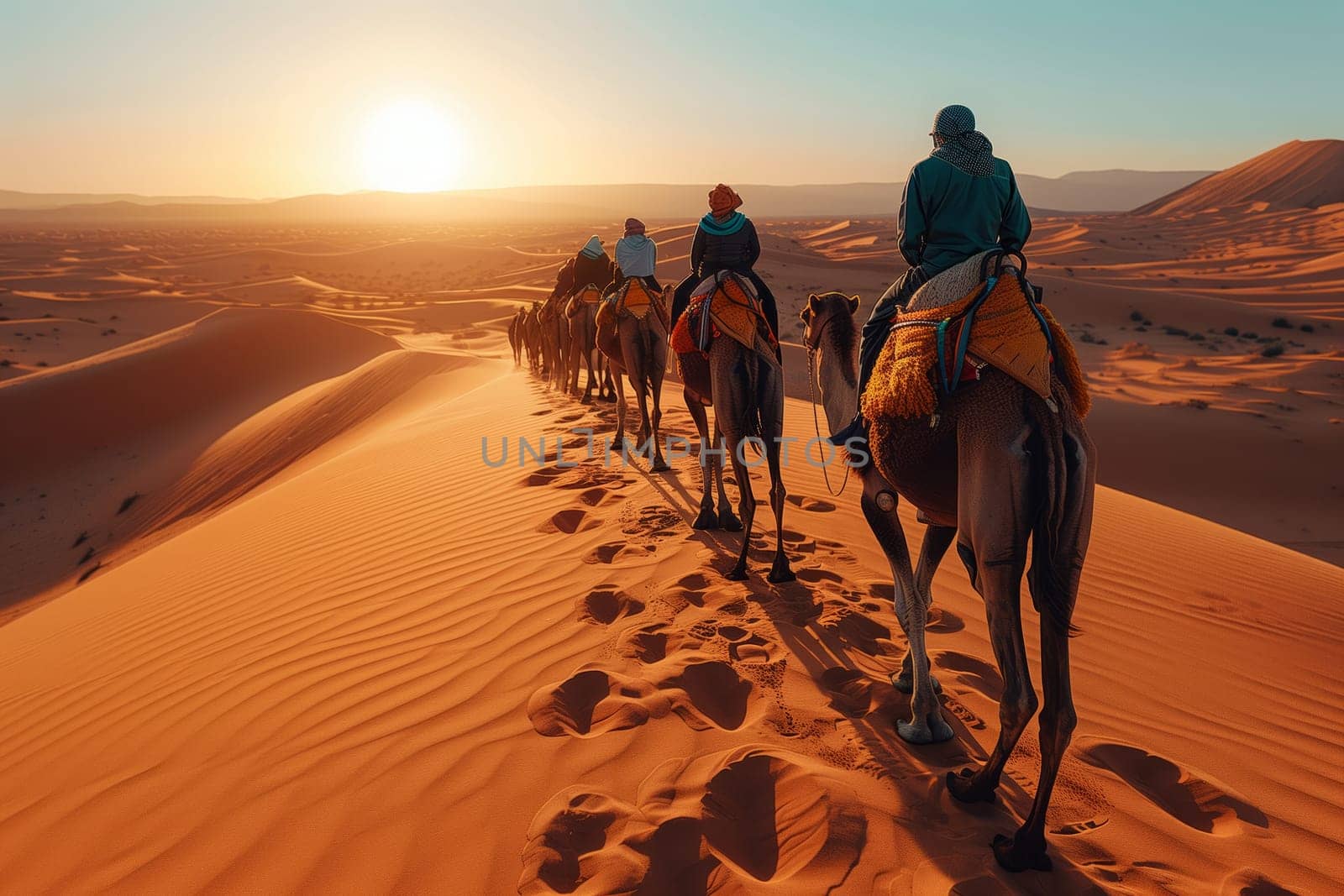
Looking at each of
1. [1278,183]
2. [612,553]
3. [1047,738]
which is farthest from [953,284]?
[1278,183]

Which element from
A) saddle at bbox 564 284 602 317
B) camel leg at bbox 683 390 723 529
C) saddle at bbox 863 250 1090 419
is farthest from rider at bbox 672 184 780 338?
saddle at bbox 564 284 602 317

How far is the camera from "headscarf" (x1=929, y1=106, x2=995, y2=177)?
3.19 meters

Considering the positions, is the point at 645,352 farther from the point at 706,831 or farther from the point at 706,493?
the point at 706,831

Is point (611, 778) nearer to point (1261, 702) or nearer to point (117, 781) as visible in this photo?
point (117, 781)

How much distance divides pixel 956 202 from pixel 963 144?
26 cm

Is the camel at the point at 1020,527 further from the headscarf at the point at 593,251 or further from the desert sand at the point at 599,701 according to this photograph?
the headscarf at the point at 593,251

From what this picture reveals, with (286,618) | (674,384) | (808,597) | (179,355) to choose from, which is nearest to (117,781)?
(286,618)

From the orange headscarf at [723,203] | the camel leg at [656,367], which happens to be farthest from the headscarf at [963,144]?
the camel leg at [656,367]

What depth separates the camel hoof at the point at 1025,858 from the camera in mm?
2572

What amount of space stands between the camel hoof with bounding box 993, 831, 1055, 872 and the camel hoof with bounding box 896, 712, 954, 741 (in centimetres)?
74

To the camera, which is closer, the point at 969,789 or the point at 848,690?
the point at 969,789

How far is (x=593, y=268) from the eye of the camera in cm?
1130

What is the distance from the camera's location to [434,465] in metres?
9.09

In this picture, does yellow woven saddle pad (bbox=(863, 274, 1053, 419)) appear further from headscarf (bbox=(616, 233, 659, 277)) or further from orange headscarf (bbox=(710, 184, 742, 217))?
headscarf (bbox=(616, 233, 659, 277))
